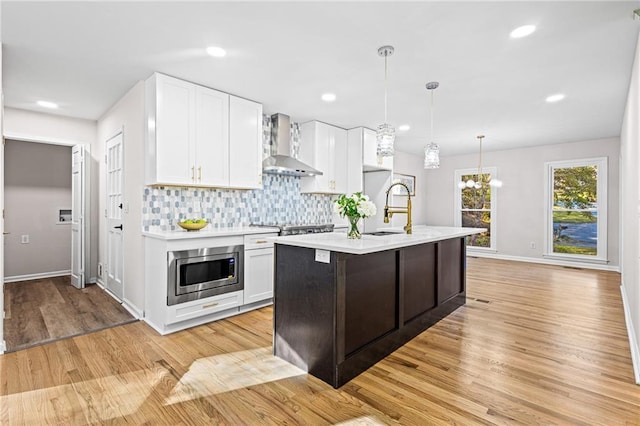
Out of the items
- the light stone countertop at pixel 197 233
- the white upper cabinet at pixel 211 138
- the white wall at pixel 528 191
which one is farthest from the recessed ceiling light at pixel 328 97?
the white wall at pixel 528 191

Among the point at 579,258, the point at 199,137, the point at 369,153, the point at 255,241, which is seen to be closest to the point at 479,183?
the point at 579,258

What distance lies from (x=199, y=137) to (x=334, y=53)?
66.7 inches

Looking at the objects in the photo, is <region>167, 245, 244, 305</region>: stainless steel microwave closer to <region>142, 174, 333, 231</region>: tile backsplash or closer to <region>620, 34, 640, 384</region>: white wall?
<region>142, 174, 333, 231</region>: tile backsplash

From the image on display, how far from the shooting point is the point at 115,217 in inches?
165

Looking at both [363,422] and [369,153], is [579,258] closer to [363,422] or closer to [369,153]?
[369,153]

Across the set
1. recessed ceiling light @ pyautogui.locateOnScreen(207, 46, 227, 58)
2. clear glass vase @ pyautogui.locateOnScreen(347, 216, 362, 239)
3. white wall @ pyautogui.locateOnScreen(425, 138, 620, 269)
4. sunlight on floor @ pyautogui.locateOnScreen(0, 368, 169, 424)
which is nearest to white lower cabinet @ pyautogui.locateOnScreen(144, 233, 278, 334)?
sunlight on floor @ pyautogui.locateOnScreen(0, 368, 169, 424)

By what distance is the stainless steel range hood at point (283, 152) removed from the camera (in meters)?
4.31

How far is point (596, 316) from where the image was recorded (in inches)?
139

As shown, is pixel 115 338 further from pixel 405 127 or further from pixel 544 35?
pixel 405 127

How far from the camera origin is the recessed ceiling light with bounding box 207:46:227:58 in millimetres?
2732

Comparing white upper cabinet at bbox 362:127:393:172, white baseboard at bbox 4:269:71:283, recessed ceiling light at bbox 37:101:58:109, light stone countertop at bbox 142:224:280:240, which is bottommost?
white baseboard at bbox 4:269:71:283

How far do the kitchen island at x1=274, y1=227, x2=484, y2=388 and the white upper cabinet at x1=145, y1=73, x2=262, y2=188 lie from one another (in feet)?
5.05

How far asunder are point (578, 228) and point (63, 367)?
823cm

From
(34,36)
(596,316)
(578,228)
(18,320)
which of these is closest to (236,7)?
(34,36)
